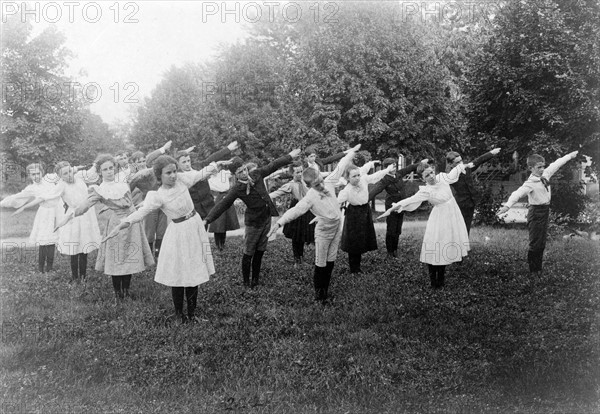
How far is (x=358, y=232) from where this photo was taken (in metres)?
9.88

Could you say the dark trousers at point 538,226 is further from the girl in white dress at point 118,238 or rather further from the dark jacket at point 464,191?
the girl in white dress at point 118,238

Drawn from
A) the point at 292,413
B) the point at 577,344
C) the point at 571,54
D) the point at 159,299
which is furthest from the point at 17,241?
the point at 571,54

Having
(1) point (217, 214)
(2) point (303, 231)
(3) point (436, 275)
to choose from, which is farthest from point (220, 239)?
(3) point (436, 275)

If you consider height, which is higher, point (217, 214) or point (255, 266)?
point (217, 214)

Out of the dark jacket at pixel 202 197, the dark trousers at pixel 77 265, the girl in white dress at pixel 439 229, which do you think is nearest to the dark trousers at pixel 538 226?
the girl in white dress at pixel 439 229

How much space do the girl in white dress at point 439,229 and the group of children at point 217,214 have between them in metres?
0.02

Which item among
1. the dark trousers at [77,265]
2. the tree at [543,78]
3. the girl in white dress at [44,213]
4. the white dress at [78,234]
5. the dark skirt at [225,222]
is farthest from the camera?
the tree at [543,78]

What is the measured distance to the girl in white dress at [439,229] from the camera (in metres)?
8.70

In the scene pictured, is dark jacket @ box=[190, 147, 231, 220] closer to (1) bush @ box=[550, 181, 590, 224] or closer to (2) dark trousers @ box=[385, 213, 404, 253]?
(2) dark trousers @ box=[385, 213, 404, 253]

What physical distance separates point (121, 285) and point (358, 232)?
14.0 feet

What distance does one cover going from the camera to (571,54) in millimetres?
14930

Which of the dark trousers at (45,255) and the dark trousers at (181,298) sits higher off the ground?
the dark trousers at (181,298)

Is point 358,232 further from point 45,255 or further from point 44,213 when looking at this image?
point 45,255

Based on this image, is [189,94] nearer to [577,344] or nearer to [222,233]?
[222,233]
